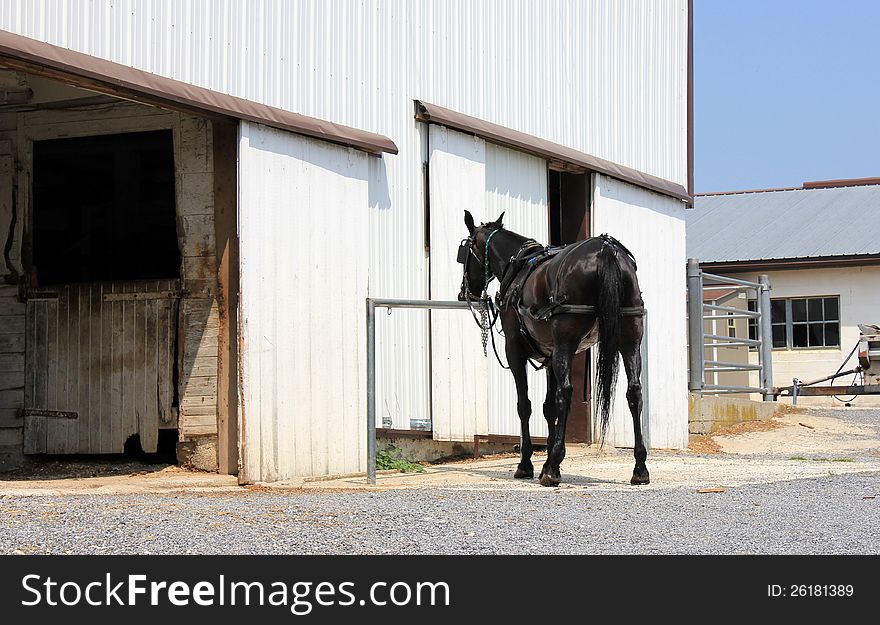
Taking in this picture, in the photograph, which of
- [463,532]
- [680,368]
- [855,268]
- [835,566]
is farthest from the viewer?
[855,268]

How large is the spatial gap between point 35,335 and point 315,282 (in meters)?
2.99

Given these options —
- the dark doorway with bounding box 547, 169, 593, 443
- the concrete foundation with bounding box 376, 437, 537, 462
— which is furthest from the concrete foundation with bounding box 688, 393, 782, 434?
the concrete foundation with bounding box 376, 437, 537, 462

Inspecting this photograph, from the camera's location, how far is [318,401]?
38.1 feet

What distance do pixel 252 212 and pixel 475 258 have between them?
7.41ft

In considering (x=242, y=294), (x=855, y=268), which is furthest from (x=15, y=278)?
(x=855, y=268)

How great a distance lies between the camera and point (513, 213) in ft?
50.6

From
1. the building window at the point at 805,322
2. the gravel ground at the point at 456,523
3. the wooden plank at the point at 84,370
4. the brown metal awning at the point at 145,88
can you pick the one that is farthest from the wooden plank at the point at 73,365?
the building window at the point at 805,322

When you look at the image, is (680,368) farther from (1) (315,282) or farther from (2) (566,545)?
(2) (566,545)

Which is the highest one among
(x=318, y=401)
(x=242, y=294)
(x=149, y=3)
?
(x=149, y=3)

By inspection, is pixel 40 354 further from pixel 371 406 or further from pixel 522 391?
pixel 522 391

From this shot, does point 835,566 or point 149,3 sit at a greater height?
point 149,3

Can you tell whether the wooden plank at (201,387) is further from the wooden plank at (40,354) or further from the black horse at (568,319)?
the black horse at (568,319)

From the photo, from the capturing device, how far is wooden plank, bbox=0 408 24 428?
12.6 m

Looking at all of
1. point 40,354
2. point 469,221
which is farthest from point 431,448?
point 40,354
